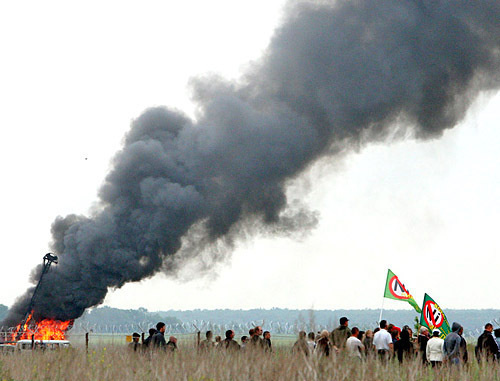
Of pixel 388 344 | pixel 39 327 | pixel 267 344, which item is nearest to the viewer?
pixel 267 344

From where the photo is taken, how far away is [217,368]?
13.9 meters

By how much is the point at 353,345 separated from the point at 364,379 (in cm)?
316

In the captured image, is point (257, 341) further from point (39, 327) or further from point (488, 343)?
point (39, 327)

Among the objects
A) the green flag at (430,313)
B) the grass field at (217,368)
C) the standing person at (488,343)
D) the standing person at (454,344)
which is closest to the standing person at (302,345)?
the grass field at (217,368)

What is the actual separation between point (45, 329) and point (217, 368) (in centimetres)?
4092

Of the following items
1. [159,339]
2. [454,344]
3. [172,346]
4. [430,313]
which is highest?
[430,313]

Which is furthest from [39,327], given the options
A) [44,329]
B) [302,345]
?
[302,345]

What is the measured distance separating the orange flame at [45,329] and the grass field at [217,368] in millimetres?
32880

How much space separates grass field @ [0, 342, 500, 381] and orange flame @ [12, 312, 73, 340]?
32880 millimetres

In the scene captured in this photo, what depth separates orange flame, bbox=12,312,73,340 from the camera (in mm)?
49594

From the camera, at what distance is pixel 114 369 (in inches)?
604

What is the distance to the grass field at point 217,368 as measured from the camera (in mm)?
11820

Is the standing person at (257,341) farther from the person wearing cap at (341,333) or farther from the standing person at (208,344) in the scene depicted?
the person wearing cap at (341,333)

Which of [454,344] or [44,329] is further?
[44,329]
